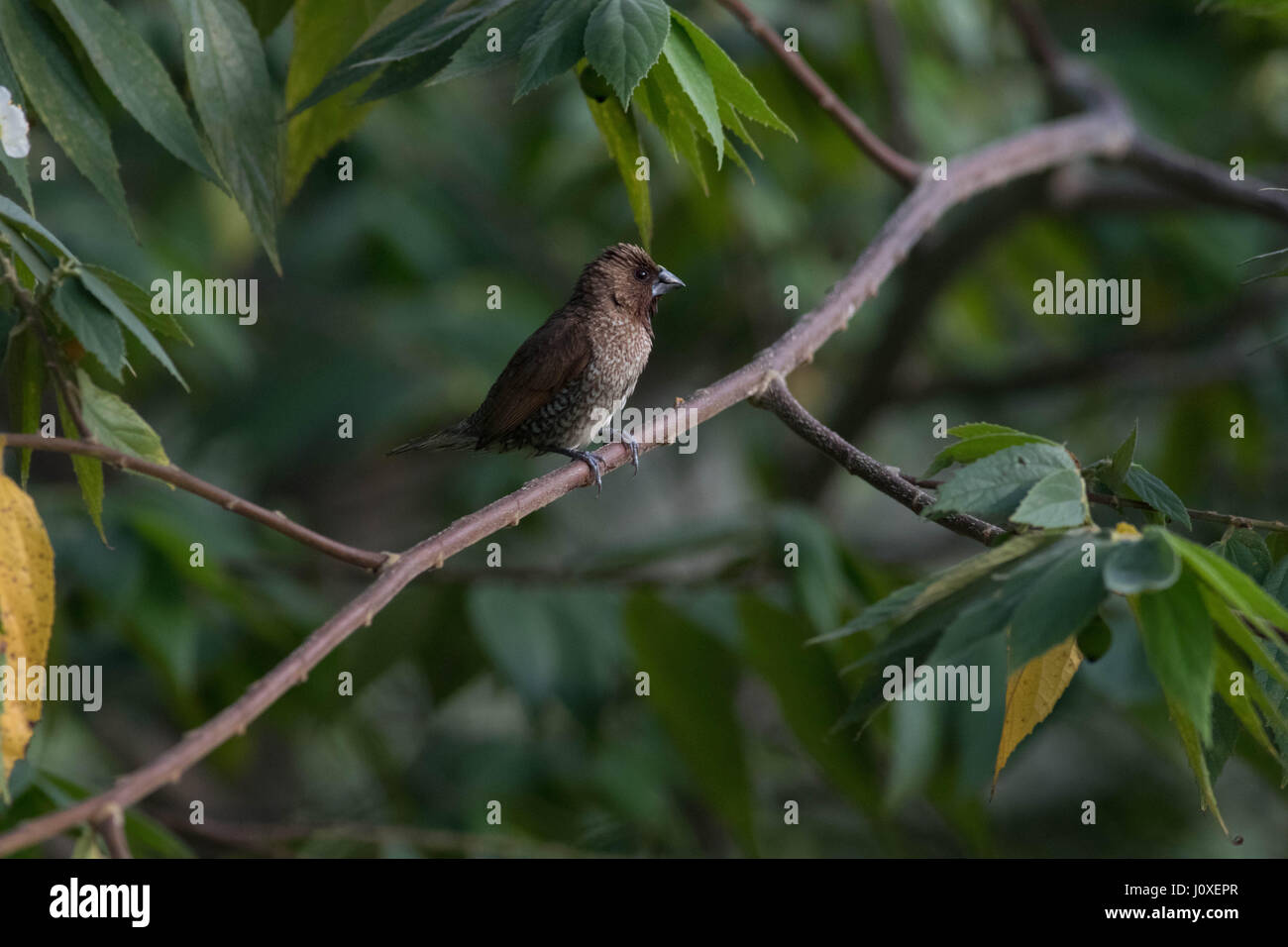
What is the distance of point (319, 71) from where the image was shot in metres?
2.82

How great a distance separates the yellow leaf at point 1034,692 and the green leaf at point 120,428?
1.44 m

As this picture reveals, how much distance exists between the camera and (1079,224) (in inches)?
291

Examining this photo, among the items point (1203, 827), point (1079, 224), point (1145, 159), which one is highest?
point (1079, 224)

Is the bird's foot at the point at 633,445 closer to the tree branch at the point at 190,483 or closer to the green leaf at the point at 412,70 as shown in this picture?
the tree branch at the point at 190,483

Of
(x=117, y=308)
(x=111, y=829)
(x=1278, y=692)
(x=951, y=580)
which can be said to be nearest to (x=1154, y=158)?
(x=1278, y=692)

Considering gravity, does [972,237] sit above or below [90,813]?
above

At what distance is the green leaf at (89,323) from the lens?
195 cm

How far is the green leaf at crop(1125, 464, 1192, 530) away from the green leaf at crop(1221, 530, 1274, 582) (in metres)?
0.20

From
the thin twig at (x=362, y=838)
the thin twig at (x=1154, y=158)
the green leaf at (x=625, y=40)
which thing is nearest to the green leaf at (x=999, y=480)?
the green leaf at (x=625, y=40)

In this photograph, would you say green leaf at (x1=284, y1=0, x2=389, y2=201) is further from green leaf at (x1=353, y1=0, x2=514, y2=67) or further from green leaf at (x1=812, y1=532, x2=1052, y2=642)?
green leaf at (x1=812, y1=532, x2=1052, y2=642)

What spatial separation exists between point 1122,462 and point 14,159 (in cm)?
189

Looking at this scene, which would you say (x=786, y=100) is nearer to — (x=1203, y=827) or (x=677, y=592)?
(x=677, y=592)

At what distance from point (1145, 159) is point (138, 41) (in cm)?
362

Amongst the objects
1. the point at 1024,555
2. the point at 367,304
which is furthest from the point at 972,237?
the point at 1024,555
